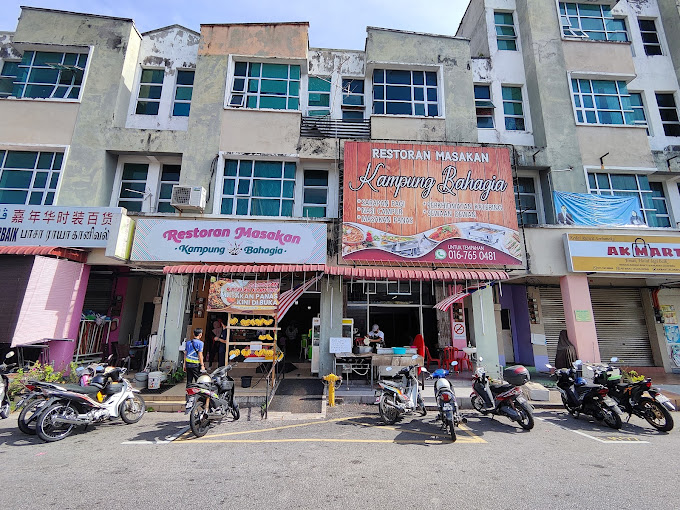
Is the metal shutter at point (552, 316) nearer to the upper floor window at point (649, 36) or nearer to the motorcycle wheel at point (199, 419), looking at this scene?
the upper floor window at point (649, 36)

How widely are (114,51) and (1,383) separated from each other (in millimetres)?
12136

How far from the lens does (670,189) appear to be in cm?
1361

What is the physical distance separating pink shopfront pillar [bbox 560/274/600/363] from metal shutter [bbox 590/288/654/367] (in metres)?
4.01

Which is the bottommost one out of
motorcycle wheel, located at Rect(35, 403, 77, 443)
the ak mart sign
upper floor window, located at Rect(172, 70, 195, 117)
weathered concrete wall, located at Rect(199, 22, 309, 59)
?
motorcycle wheel, located at Rect(35, 403, 77, 443)

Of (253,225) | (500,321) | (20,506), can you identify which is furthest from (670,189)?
(20,506)

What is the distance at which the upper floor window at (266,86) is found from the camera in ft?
42.5

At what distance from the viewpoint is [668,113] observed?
14.8 metres

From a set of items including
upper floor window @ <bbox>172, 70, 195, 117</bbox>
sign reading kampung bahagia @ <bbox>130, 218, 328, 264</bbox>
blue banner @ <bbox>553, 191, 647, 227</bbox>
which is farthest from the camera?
upper floor window @ <bbox>172, 70, 195, 117</bbox>

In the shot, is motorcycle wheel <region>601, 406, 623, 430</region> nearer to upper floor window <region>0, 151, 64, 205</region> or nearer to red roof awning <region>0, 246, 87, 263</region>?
red roof awning <region>0, 246, 87, 263</region>

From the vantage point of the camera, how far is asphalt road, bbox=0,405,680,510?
3.97 m

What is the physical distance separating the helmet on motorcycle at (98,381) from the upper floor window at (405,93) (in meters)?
12.3

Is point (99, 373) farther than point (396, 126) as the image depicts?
No

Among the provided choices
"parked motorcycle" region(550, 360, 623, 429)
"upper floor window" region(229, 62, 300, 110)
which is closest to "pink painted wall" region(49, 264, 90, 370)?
"upper floor window" region(229, 62, 300, 110)

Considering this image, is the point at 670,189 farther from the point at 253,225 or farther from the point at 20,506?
the point at 20,506
